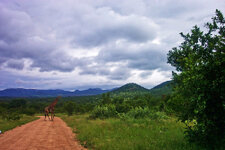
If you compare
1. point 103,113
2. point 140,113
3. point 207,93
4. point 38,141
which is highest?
point 207,93

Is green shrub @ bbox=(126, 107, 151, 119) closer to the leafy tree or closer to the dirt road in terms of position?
the dirt road

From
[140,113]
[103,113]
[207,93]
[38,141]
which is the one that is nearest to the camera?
[207,93]

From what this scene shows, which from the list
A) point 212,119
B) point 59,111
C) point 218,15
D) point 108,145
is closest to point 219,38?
point 212,119

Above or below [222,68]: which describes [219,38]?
above

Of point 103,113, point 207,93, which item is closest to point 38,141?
point 207,93

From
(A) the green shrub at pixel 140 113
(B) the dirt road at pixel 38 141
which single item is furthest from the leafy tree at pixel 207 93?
(A) the green shrub at pixel 140 113

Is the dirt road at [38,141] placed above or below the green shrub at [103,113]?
above

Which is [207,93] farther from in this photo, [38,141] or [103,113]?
[103,113]

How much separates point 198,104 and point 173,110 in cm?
Result: 165

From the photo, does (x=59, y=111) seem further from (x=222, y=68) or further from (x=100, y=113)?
(x=222, y=68)

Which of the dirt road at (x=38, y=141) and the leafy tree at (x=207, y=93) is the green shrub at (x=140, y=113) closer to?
the dirt road at (x=38, y=141)

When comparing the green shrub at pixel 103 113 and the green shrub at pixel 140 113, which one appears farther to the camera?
the green shrub at pixel 103 113

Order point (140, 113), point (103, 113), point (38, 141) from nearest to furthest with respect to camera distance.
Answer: point (38, 141), point (140, 113), point (103, 113)

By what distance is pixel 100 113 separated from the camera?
1113 inches
